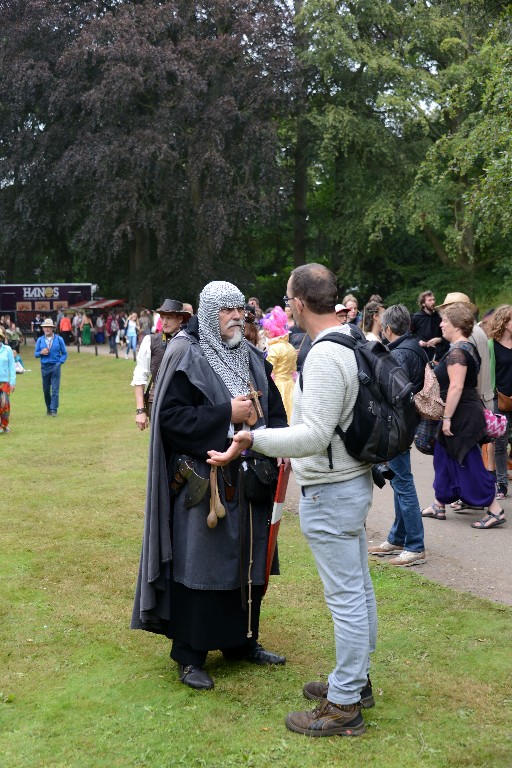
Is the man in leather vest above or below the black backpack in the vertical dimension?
below

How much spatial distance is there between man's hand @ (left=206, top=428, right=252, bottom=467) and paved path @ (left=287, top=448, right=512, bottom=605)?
2770mm

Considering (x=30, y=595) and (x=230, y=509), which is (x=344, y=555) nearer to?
(x=230, y=509)

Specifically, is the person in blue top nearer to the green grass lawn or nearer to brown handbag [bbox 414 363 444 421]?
the green grass lawn

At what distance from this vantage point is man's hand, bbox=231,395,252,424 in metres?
4.79

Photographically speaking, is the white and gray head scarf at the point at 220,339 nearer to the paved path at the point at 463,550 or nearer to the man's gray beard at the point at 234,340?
the man's gray beard at the point at 234,340

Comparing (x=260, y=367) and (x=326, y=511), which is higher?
(x=260, y=367)

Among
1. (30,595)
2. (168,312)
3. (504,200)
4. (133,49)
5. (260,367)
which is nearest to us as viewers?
(260,367)

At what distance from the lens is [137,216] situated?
3750 centimetres

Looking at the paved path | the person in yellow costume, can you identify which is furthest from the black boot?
the person in yellow costume

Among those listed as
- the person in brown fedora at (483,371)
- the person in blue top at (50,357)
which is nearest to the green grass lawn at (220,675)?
the person in brown fedora at (483,371)

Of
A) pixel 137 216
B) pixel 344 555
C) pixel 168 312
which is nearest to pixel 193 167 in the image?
pixel 137 216

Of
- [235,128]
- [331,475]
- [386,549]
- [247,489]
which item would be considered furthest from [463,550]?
[235,128]

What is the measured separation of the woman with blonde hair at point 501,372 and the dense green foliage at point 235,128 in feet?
73.6

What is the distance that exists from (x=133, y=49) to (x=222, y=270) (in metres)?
9.68
